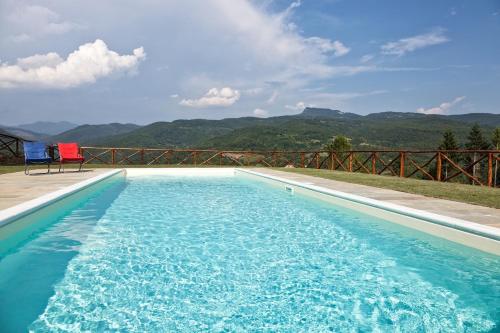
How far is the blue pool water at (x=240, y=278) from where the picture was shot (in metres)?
2.10

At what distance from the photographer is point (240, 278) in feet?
9.23

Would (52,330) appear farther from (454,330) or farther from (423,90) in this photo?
(423,90)

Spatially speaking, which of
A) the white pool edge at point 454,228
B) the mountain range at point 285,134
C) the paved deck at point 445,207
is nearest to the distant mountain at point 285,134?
the mountain range at point 285,134

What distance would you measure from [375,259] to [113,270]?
2.47 m

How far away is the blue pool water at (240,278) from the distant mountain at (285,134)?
155ft

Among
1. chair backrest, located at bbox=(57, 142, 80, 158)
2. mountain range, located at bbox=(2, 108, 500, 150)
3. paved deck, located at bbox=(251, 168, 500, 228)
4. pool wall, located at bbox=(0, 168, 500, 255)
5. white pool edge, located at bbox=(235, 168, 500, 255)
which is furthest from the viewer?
mountain range, located at bbox=(2, 108, 500, 150)

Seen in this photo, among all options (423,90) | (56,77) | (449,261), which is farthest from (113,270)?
(423,90)

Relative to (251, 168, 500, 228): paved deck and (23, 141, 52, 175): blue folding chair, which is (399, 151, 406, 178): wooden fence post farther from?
(23, 141, 52, 175): blue folding chair

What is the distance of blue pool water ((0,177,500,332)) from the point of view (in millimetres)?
2104

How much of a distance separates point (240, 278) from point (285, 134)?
197 feet

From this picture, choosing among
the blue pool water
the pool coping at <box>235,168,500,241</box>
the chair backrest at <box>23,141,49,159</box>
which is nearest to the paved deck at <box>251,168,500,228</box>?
the pool coping at <box>235,168,500,241</box>

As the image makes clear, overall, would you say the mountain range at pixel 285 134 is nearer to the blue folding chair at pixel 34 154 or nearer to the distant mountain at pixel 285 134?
the distant mountain at pixel 285 134

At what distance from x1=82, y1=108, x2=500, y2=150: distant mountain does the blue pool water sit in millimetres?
47290

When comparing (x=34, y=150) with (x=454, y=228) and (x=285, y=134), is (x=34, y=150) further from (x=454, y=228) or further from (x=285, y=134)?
(x=285, y=134)
